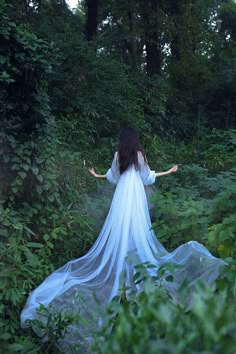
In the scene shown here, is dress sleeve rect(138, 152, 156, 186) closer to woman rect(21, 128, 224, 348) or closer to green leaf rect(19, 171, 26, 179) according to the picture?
woman rect(21, 128, 224, 348)

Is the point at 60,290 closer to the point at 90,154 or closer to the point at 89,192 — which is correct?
the point at 89,192

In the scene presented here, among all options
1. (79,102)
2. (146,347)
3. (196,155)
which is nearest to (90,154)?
(79,102)

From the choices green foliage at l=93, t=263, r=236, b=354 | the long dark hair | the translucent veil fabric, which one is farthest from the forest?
the long dark hair

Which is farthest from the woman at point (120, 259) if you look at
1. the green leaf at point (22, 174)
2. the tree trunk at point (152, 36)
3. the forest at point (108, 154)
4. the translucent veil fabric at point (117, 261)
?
the tree trunk at point (152, 36)

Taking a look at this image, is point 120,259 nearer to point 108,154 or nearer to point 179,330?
point 179,330

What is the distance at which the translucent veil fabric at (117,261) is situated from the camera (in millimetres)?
4219

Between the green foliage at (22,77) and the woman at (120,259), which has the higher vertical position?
the green foliage at (22,77)

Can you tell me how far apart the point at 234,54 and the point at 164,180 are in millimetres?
11351

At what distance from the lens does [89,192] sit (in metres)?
6.64

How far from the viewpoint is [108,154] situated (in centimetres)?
910

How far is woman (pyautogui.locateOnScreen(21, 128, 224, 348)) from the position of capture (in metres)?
4.23

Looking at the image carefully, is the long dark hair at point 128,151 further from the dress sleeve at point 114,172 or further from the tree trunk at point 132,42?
the tree trunk at point 132,42

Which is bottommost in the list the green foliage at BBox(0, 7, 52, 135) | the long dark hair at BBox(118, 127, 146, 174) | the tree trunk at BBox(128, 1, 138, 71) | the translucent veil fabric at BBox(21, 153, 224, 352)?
the translucent veil fabric at BBox(21, 153, 224, 352)

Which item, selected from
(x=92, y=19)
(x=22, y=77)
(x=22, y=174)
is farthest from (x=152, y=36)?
(x=22, y=174)
